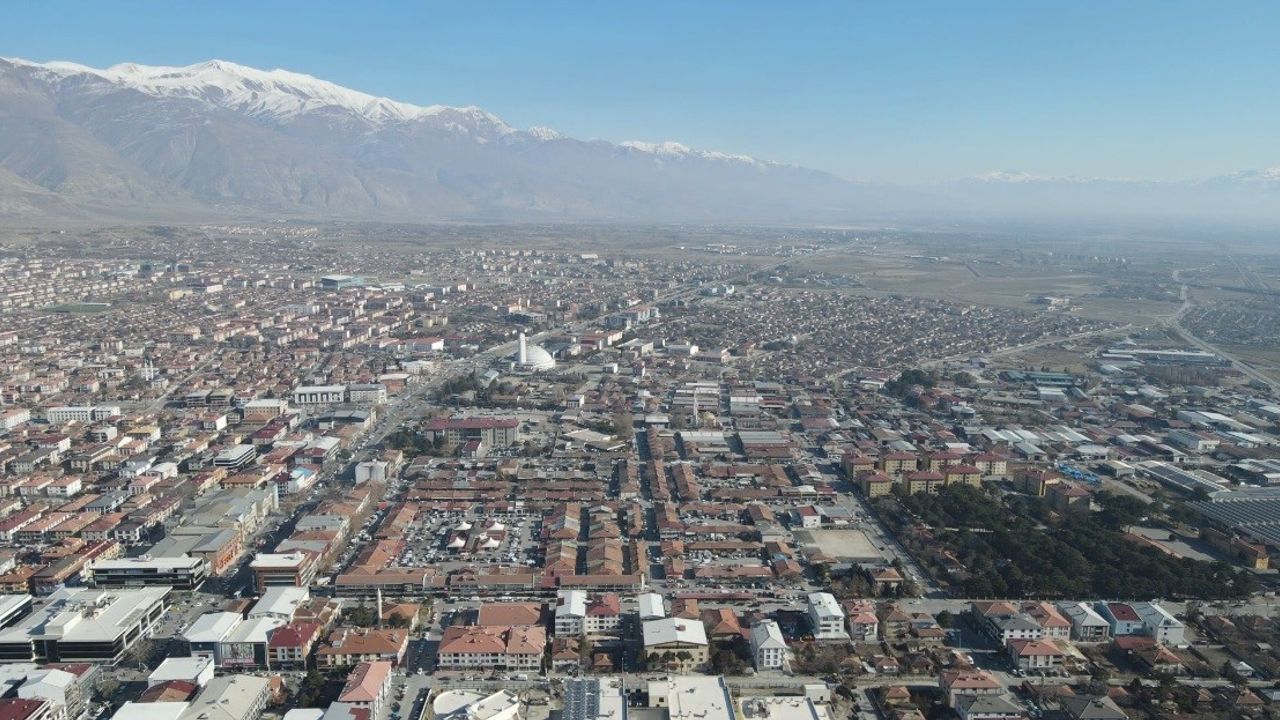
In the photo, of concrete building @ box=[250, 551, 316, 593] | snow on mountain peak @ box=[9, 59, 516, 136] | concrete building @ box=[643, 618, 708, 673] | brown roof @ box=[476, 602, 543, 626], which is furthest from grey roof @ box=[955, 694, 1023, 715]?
snow on mountain peak @ box=[9, 59, 516, 136]

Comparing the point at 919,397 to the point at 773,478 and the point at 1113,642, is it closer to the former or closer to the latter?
the point at 773,478

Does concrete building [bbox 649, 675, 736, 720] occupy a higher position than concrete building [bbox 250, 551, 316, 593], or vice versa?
concrete building [bbox 250, 551, 316, 593]

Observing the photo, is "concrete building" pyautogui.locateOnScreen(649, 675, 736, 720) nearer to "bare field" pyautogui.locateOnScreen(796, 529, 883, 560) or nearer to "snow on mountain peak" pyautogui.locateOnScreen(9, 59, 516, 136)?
"bare field" pyautogui.locateOnScreen(796, 529, 883, 560)

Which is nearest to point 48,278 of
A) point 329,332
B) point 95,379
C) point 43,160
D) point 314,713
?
point 329,332

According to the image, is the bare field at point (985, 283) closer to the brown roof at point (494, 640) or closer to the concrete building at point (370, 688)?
the brown roof at point (494, 640)

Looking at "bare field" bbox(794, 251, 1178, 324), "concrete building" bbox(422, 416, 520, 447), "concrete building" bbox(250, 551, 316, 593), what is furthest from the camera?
"bare field" bbox(794, 251, 1178, 324)

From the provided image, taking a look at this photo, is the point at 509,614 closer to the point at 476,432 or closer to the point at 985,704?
the point at 985,704

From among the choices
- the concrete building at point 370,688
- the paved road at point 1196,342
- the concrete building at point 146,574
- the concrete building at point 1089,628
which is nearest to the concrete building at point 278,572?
the concrete building at point 146,574
